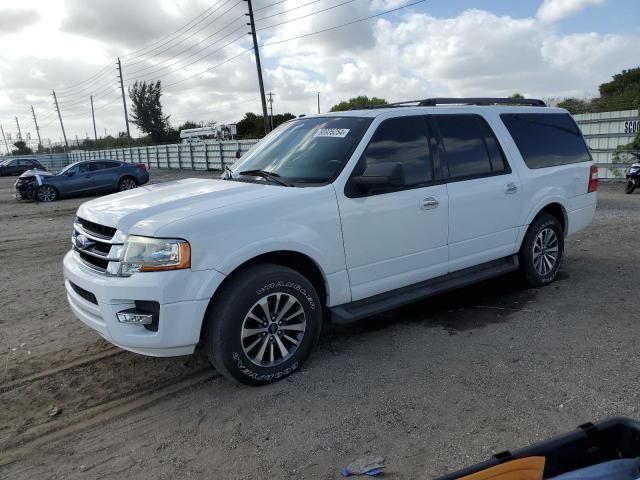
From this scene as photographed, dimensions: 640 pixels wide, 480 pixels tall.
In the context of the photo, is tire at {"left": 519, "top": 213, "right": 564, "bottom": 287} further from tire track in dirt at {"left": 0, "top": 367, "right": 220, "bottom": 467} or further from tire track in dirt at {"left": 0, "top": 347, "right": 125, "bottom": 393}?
tire track in dirt at {"left": 0, "top": 347, "right": 125, "bottom": 393}

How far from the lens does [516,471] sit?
196cm

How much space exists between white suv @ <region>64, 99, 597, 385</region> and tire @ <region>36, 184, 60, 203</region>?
1643cm

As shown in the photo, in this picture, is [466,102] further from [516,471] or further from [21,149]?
[21,149]

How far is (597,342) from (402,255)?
176cm

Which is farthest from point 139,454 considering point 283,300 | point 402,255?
point 402,255

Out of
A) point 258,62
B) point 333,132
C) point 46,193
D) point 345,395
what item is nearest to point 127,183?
point 46,193

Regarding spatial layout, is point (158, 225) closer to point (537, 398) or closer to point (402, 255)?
point (402, 255)

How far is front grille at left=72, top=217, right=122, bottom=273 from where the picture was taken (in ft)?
11.1

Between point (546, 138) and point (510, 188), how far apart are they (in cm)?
100

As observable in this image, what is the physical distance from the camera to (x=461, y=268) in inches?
189

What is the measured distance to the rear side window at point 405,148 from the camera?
4.14 m

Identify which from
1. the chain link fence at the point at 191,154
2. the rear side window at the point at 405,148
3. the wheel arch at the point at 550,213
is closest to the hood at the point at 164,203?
the rear side window at the point at 405,148

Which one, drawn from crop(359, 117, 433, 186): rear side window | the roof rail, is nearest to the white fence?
the roof rail

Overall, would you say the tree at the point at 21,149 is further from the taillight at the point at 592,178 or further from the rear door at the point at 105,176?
the taillight at the point at 592,178
